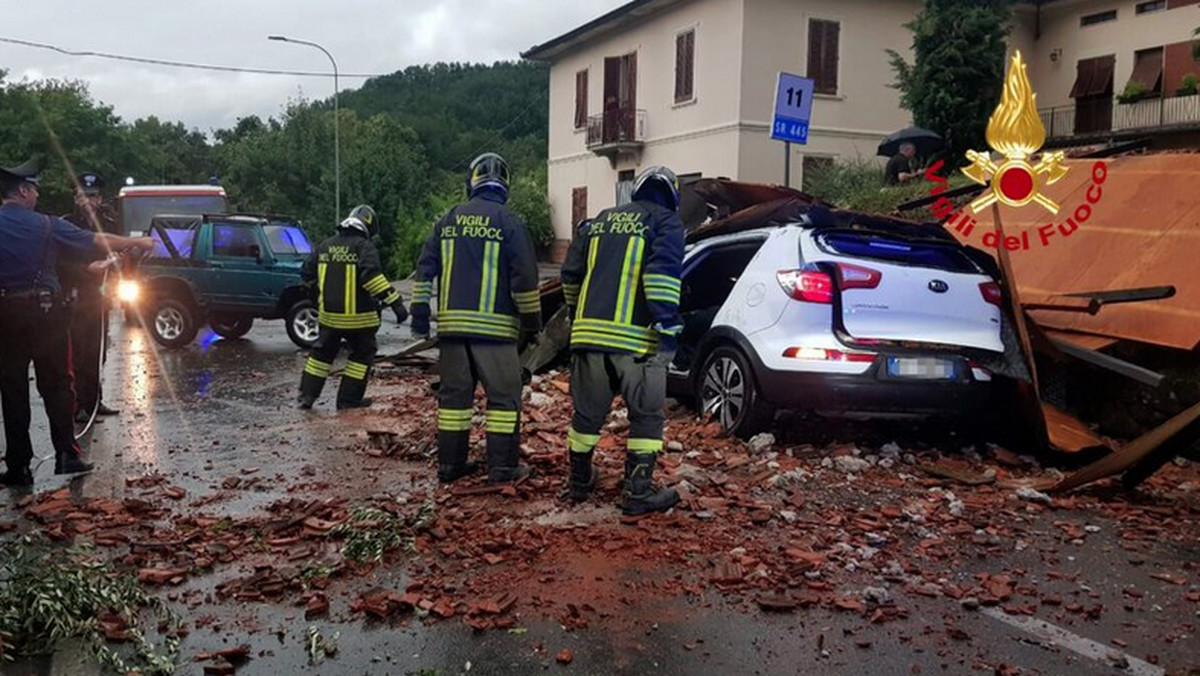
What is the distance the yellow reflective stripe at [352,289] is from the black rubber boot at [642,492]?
412cm

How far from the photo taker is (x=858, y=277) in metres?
6.32

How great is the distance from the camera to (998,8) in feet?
→ 74.3

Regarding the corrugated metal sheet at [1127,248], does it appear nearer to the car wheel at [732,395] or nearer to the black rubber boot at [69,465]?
the car wheel at [732,395]

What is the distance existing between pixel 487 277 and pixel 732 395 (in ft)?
6.62

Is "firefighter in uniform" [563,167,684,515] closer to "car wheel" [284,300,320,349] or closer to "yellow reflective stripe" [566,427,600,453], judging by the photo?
"yellow reflective stripe" [566,427,600,453]

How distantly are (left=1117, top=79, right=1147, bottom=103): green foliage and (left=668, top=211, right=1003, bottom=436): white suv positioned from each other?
76.5 feet

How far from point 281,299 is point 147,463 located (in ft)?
25.0

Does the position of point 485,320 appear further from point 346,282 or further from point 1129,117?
point 1129,117

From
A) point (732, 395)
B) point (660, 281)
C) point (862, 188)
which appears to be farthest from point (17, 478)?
point (862, 188)

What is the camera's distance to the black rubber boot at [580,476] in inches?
215

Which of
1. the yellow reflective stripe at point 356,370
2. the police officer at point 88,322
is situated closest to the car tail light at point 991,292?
the yellow reflective stripe at point 356,370

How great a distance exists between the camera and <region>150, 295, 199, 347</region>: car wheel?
14102 mm

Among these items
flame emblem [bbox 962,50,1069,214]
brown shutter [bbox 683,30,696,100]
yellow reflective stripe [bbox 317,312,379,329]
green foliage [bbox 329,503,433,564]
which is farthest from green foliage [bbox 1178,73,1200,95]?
green foliage [bbox 329,503,433,564]

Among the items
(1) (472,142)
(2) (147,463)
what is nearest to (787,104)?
(2) (147,463)
